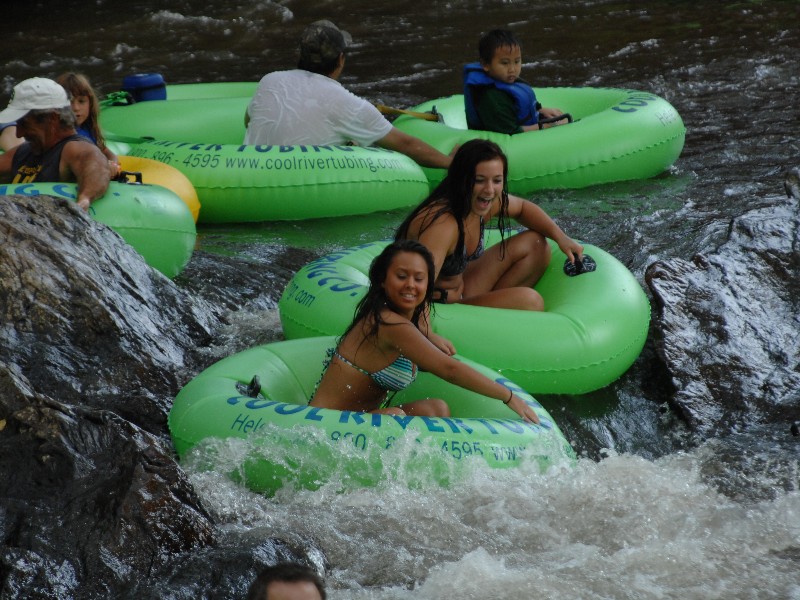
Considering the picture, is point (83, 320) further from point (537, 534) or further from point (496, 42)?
point (496, 42)

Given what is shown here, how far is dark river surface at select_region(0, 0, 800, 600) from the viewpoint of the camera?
3.26m

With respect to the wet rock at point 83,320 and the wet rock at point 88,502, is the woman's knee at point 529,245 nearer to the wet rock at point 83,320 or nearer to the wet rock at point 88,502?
the wet rock at point 83,320

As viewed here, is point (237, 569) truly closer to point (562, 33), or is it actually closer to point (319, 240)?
point (319, 240)

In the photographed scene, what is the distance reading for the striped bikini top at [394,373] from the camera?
149 inches

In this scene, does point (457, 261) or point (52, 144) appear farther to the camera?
point (52, 144)

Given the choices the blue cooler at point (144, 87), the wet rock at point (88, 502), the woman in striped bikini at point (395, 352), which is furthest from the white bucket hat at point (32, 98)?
the blue cooler at point (144, 87)

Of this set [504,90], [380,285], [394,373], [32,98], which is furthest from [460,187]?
[504,90]

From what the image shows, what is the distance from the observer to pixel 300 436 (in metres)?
3.51

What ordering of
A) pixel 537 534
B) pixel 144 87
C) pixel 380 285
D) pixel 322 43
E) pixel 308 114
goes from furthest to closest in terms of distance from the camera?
pixel 144 87
pixel 308 114
pixel 322 43
pixel 380 285
pixel 537 534

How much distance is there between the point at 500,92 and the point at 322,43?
4.08ft

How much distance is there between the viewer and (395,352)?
3.76 meters

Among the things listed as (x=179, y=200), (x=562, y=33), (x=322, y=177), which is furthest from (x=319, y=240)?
(x=562, y=33)

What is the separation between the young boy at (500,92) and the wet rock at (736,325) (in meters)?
1.90

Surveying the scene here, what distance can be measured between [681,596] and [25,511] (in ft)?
5.93
